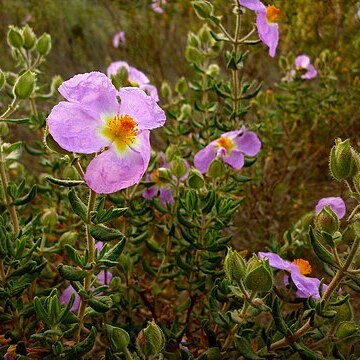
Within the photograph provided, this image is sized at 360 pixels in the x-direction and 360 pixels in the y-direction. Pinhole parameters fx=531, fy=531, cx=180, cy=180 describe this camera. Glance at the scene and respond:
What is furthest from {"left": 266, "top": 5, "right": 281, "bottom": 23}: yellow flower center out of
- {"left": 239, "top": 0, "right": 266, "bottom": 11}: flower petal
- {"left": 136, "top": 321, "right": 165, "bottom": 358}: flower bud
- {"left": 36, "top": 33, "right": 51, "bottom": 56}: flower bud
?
{"left": 136, "top": 321, "right": 165, "bottom": 358}: flower bud

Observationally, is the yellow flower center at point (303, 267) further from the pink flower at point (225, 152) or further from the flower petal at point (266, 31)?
the flower petal at point (266, 31)

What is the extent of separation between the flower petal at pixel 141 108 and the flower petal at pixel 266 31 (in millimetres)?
657

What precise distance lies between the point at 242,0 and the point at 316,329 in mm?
916

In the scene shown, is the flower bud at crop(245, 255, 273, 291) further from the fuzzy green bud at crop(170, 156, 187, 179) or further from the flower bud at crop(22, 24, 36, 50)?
the flower bud at crop(22, 24, 36, 50)

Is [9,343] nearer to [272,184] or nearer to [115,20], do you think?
[272,184]

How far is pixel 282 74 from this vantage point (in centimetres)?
351

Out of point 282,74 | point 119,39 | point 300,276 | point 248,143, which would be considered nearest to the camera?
point 300,276

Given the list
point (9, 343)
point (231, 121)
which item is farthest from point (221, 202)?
point (9, 343)

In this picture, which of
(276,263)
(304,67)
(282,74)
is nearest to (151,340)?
(276,263)

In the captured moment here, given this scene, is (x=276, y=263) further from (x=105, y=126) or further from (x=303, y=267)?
(x=105, y=126)

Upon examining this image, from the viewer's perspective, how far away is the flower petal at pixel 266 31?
5.26ft

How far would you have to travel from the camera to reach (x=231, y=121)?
6.21 feet

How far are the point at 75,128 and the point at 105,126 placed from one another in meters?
0.08

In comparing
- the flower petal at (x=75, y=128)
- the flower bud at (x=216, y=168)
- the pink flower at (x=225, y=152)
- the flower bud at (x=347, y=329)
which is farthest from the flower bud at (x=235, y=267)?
the pink flower at (x=225, y=152)
